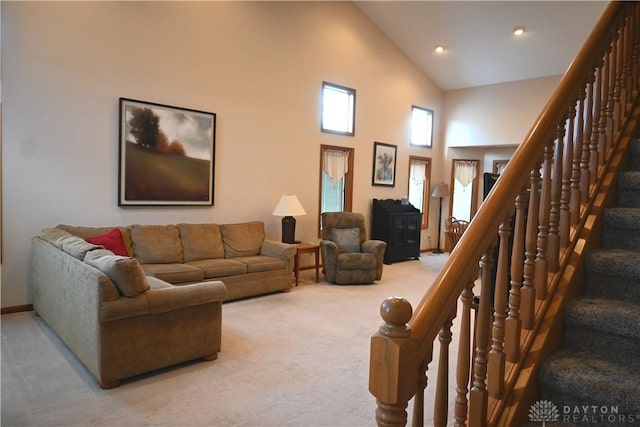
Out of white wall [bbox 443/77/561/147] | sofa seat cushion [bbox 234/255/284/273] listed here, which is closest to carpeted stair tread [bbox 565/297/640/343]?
sofa seat cushion [bbox 234/255/284/273]

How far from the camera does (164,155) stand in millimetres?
5000

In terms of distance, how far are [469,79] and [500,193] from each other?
7558mm

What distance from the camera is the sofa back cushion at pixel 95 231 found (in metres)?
4.20

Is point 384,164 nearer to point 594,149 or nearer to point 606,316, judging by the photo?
point 594,149

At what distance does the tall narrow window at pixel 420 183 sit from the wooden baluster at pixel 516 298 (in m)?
7.03

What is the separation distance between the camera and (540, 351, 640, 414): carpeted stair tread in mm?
1332

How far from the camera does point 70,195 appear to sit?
4422 millimetres

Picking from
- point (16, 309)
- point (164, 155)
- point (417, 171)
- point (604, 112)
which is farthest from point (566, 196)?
point (417, 171)

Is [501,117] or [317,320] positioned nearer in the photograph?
[317,320]

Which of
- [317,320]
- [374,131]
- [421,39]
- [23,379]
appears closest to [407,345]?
[23,379]

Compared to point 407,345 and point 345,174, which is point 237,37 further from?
point 407,345

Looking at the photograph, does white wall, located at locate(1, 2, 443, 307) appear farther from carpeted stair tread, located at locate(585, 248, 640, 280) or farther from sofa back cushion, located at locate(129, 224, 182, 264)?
carpeted stair tread, located at locate(585, 248, 640, 280)

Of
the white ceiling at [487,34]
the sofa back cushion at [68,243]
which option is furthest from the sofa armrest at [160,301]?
the white ceiling at [487,34]

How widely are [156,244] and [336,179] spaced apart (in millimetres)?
3281
